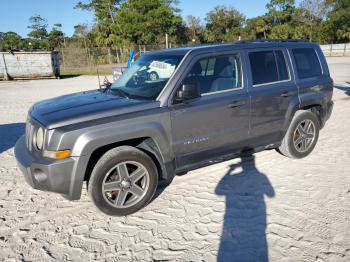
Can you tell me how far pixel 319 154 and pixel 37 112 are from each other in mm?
4564

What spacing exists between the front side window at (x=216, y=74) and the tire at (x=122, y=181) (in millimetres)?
1135

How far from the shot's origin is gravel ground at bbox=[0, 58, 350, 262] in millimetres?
3205

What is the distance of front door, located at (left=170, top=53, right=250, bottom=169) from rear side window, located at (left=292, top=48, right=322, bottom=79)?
51.6 inches

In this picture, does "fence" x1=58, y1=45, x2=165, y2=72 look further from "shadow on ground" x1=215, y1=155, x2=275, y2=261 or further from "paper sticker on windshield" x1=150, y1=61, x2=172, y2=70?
"shadow on ground" x1=215, y1=155, x2=275, y2=261

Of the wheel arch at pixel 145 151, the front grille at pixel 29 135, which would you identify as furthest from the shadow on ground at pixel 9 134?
the wheel arch at pixel 145 151

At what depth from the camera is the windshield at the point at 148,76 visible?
13.5 ft

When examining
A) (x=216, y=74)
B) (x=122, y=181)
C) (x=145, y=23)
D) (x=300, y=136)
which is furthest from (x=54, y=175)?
(x=145, y=23)

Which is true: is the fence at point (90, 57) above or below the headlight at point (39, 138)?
above

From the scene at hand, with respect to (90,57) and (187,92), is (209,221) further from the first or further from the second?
(90,57)

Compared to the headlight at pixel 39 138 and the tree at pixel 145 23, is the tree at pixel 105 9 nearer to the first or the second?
the tree at pixel 145 23

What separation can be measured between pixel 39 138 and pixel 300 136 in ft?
13.3

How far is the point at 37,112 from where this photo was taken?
400 cm

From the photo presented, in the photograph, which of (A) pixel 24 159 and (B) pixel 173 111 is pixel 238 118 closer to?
(B) pixel 173 111

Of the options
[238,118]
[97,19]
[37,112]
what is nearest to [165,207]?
[238,118]
